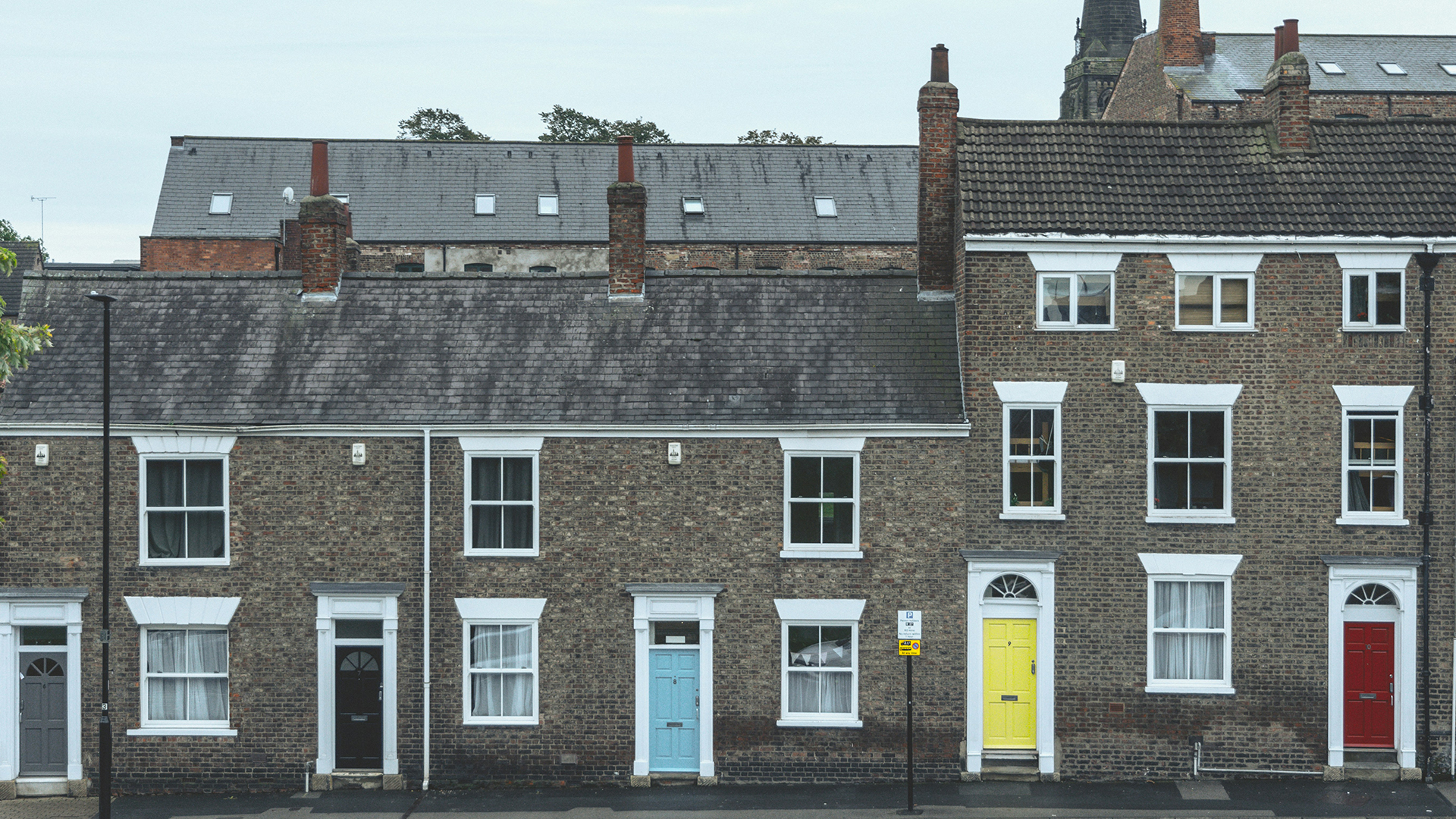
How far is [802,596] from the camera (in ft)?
60.6

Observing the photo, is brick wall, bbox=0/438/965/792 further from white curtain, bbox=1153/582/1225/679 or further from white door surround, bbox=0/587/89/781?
white curtain, bbox=1153/582/1225/679

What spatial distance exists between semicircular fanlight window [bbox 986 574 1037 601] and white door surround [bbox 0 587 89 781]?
564 inches

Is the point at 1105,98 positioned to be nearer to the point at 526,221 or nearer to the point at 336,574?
the point at 526,221

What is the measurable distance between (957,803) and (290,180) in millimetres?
39553

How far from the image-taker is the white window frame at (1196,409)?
18312 mm

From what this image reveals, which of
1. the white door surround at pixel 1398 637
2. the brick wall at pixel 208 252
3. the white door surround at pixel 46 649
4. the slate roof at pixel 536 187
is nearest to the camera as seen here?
the white door surround at pixel 1398 637

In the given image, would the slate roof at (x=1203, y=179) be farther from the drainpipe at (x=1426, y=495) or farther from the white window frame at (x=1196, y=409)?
the white window frame at (x=1196, y=409)

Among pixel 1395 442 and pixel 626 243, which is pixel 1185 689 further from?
pixel 626 243

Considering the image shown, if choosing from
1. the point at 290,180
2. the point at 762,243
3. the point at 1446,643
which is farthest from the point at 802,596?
the point at 290,180

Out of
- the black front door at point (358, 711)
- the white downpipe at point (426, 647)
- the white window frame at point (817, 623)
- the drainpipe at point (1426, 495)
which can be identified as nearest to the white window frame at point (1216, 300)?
the drainpipe at point (1426, 495)

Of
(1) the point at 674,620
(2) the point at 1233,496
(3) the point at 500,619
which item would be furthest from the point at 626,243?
(2) the point at 1233,496

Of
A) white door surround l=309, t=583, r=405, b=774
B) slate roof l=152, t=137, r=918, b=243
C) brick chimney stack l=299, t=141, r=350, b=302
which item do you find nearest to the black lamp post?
white door surround l=309, t=583, r=405, b=774

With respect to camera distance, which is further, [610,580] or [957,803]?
[610,580]

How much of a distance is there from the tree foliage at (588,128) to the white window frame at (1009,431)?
47.6 metres
